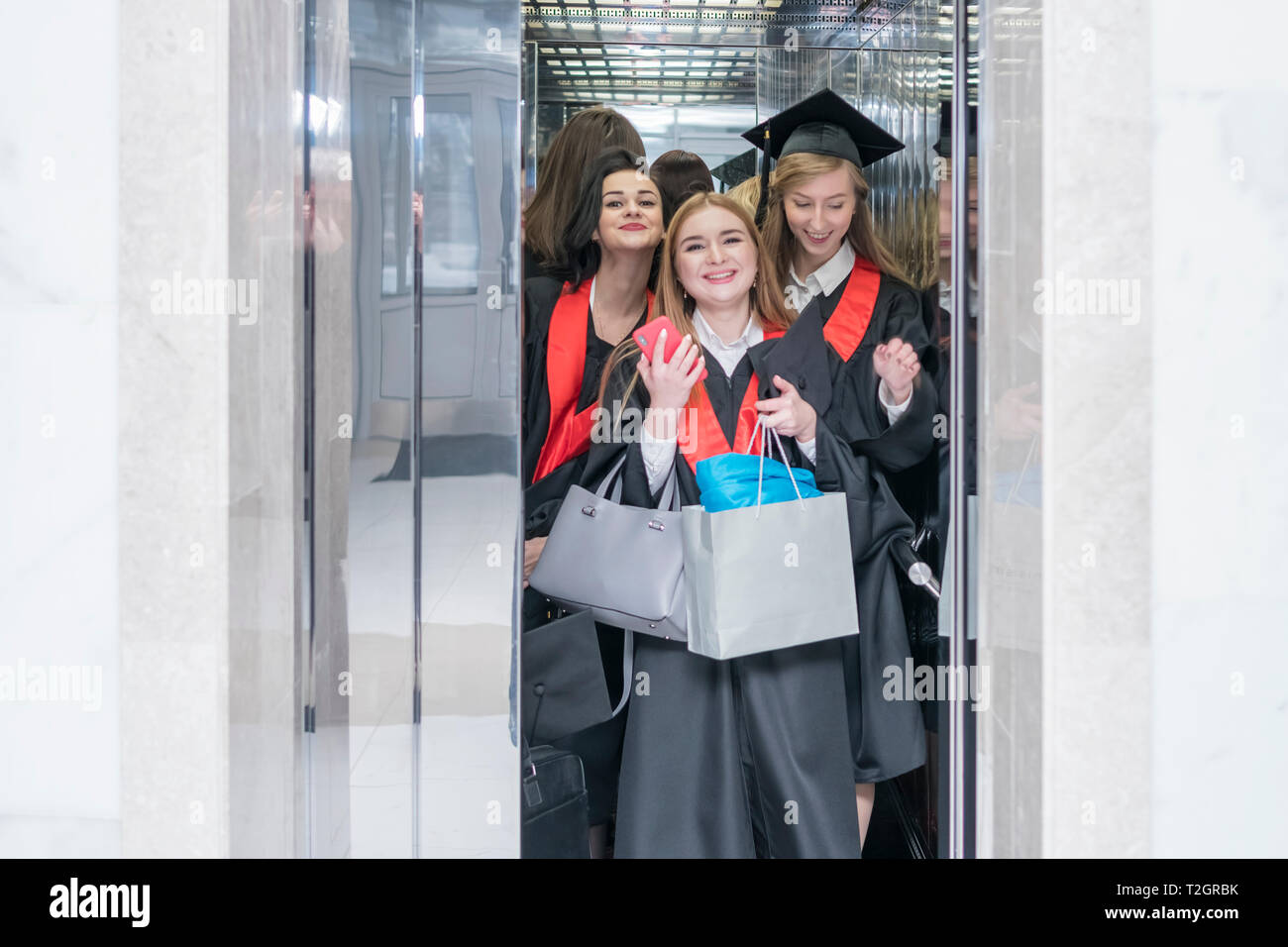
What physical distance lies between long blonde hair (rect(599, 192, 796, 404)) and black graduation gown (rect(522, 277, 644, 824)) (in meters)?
0.08

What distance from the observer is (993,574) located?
5.85 ft

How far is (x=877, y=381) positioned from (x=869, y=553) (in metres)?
0.36

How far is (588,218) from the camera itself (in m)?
2.38

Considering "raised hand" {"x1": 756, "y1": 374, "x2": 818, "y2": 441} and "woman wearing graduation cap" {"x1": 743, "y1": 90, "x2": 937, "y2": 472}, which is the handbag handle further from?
"woman wearing graduation cap" {"x1": 743, "y1": 90, "x2": 937, "y2": 472}

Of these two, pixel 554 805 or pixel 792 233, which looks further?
pixel 792 233

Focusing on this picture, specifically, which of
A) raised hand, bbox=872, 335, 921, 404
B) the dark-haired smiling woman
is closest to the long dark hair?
the dark-haired smiling woman

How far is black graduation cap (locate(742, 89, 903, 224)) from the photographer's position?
2.23 metres

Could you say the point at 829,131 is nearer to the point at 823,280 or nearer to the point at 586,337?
the point at 823,280

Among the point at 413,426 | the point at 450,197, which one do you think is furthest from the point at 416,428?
the point at 450,197

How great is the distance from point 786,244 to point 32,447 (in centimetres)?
150

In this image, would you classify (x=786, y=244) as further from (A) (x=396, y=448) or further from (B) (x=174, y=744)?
(B) (x=174, y=744)

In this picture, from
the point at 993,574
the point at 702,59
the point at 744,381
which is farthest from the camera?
the point at 702,59
